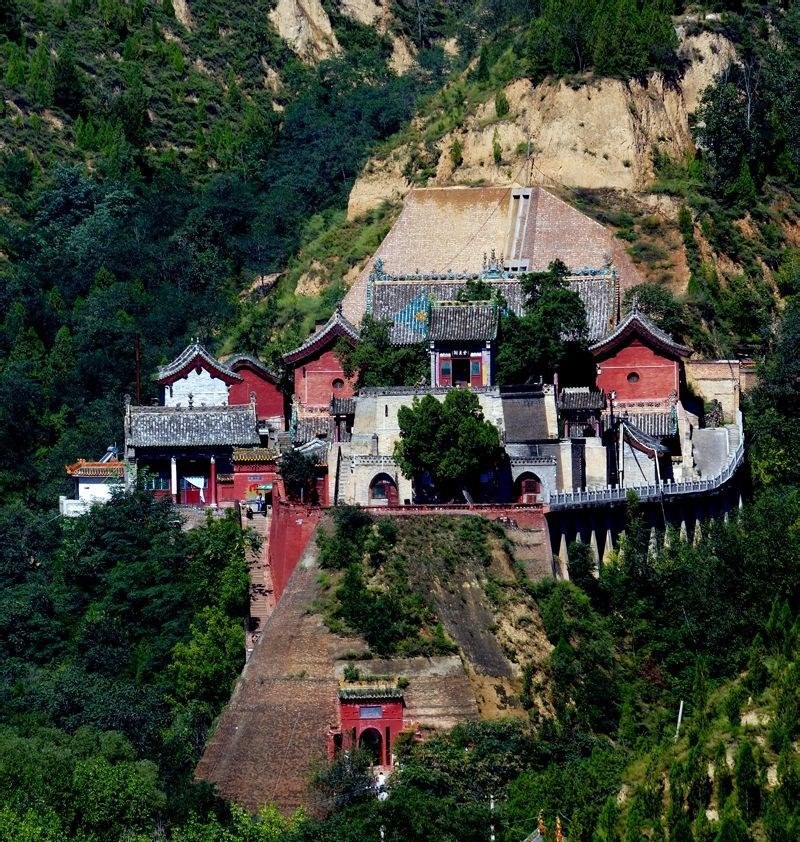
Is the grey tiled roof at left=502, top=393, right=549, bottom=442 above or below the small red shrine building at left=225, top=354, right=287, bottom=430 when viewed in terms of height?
below

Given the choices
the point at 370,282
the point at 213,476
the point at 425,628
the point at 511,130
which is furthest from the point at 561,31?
→ the point at 425,628

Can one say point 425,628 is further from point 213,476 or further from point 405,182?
point 405,182

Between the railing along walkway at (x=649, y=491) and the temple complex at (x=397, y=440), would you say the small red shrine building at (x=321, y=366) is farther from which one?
the railing along walkway at (x=649, y=491)

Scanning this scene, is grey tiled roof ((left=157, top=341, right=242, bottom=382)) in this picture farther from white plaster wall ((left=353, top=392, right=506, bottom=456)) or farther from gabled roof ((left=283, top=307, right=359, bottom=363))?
white plaster wall ((left=353, top=392, right=506, bottom=456))

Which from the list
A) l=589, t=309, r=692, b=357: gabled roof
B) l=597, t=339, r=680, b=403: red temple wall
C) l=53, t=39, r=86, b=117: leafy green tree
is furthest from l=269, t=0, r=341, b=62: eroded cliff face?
l=597, t=339, r=680, b=403: red temple wall

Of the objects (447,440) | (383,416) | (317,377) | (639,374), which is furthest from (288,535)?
(639,374)

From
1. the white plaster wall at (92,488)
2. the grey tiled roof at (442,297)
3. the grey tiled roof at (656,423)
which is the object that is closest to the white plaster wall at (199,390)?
the white plaster wall at (92,488)
